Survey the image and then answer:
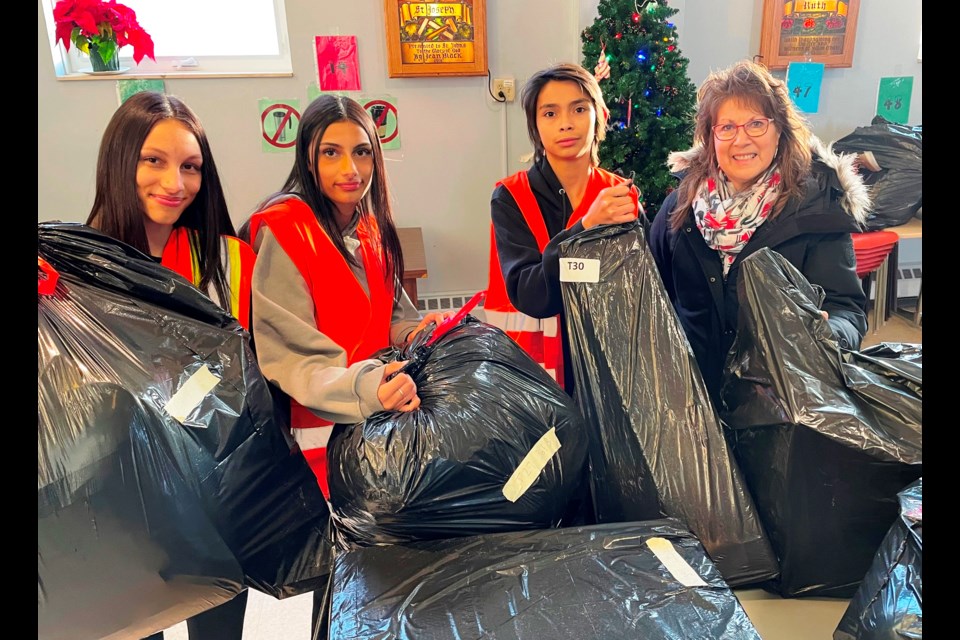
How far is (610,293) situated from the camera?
3.58 feet

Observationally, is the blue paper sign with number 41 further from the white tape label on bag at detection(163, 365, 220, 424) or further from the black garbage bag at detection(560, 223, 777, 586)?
the white tape label on bag at detection(163, 365, 220, 424)

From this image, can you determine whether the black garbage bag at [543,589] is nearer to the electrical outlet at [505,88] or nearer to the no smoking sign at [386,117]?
the no smoking sign at [386,117]

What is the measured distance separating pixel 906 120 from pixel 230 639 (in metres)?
4.03

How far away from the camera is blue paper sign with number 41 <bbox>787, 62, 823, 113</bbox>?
3.05 metres

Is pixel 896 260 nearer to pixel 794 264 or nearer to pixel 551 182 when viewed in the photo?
pixel 794 264

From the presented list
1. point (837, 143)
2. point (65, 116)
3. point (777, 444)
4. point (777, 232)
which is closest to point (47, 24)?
point (65, 116)

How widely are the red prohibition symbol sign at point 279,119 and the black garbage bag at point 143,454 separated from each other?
2.22 m

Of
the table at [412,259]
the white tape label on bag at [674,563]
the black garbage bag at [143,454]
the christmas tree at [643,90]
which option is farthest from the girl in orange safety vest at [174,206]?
the christmas tree at [643,90]

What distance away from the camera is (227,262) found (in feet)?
3.93

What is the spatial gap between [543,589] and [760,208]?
0.94 m

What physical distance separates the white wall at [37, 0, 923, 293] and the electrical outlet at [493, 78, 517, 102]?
33 millimetres

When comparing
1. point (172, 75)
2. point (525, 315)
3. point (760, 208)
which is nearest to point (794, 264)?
point (760, 208)

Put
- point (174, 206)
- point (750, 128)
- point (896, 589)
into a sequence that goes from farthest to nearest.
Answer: point (750, 128) < point (174, 206) < point (896, 589)

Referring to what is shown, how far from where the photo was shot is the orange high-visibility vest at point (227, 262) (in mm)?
1167
